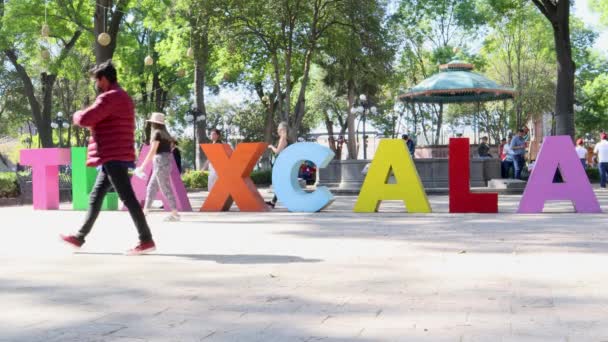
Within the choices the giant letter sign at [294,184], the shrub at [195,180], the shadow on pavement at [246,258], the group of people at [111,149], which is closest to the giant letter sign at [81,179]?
the giant letter sign at [294,184]

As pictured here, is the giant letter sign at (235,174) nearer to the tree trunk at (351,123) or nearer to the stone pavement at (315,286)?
the stone pavement at (315,286)

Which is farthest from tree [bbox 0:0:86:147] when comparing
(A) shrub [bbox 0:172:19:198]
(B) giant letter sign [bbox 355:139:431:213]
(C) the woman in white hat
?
(B) giant letter sign [bbox 355:139:431:213]

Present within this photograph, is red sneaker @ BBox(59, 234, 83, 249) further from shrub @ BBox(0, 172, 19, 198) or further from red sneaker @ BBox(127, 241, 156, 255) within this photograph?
shrub @ BBox(0, 172, 19, 198)

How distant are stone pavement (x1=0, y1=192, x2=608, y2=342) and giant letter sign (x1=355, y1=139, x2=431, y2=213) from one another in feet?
8.79

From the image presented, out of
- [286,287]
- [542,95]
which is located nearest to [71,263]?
[286,287]

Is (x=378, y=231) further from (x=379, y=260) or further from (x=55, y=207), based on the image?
(x=55, y=207)

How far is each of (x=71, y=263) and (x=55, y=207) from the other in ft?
27.7

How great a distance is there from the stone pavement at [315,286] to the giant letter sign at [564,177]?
7.84 feet

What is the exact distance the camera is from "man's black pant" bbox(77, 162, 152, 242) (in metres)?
6.54

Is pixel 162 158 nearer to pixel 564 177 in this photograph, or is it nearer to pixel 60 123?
pixel 564 177

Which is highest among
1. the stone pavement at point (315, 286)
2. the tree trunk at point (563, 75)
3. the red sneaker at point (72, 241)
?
the tree trunk at point (563, 75)

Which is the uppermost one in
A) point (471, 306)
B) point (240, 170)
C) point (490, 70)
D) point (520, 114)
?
point (490, 70)

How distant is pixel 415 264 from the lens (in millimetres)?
5941

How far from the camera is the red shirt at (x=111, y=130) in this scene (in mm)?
6504
